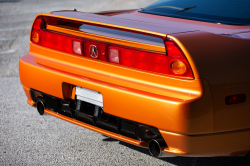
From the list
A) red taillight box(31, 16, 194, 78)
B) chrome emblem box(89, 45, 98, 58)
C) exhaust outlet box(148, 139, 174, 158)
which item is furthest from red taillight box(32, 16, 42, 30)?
exhaust outlet box(148, 139, 174, 158)

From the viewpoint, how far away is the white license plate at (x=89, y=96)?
2354 mm

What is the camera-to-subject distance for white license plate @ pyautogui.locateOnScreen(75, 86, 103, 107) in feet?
7.72

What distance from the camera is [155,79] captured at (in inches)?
83.7

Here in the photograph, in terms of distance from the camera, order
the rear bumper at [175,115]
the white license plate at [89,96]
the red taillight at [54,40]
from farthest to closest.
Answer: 1. the red taillight at [54,40]
2. the white license plate at [89,96]
3. the rear bumper at [175,115]

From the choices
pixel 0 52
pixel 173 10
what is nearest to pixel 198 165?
pixel 173 10

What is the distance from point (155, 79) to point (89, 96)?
57 cm

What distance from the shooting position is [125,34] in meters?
2.27

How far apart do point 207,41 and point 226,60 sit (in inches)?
6.8

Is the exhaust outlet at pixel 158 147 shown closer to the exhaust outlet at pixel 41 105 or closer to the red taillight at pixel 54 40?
the red taillight at pixel 54 40

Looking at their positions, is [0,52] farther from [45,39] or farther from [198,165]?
[198,165]

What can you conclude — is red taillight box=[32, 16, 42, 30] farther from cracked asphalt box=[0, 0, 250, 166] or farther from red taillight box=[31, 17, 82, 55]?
cracked asphalt box=[0, 0, 250, 166]

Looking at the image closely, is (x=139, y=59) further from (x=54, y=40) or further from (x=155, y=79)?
(x=54, y=40)

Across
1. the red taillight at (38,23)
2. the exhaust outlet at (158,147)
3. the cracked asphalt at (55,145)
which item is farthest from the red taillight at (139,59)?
the cracked asphalt at (55,145)

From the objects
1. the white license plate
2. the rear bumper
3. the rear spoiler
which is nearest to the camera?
the rear bumper
